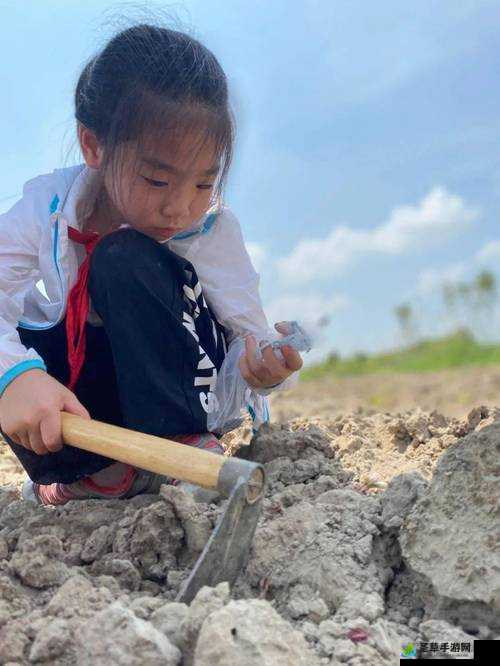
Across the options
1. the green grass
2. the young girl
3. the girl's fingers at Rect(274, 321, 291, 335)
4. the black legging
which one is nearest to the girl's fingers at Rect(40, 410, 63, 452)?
the young girl

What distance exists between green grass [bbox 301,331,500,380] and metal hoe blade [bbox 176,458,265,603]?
8.27 metres

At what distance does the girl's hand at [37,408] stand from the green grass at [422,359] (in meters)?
7.97

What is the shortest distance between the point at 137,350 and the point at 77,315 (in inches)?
9.3

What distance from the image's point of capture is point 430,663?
164cm

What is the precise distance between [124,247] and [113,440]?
0.72 metres

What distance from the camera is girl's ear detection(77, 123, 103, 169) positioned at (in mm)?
2649

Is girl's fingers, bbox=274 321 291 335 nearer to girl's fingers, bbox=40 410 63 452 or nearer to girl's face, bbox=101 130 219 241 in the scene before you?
girl's face, bbox=101 130 219 241

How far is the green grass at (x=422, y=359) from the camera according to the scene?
10.5 metres

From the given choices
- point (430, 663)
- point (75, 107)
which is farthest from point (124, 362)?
point (430, 663)

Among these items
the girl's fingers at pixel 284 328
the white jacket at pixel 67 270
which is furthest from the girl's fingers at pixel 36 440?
the girl's fingers at pixel 284 328

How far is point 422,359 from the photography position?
11031 millimetres

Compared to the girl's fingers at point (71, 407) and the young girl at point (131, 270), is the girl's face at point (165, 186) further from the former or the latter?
the girl's fingers at point (71, 407)

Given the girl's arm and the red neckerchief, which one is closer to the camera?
the girl's arm

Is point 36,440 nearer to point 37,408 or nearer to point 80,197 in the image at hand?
point 37,408
